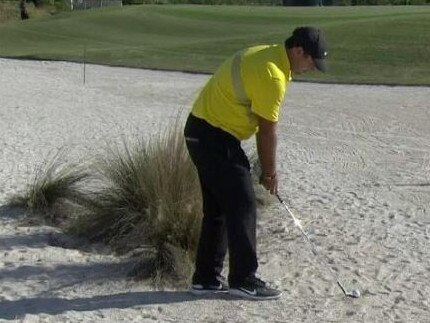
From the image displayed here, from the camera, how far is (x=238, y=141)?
20.1 feet

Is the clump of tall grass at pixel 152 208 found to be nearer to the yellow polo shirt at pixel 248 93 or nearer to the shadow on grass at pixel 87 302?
the shadow on grass at pixel 87 302

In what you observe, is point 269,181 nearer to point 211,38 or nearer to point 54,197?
point 54,197

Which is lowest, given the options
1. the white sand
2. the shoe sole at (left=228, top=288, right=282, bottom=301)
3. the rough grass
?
the white sand

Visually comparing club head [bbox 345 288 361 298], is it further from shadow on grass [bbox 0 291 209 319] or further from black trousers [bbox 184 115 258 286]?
shadow on grass [bbox 0 291 209 319]

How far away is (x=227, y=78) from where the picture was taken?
6.01m

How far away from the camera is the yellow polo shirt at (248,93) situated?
5832 mm

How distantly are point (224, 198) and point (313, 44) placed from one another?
1.07 metres

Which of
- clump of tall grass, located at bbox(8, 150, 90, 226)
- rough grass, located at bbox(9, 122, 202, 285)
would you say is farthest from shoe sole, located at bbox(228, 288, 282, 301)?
clump of tall grass, located at bbox(8, 150, 90, 226)

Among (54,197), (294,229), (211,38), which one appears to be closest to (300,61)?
(294,229)

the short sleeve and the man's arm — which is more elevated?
the short sleeve

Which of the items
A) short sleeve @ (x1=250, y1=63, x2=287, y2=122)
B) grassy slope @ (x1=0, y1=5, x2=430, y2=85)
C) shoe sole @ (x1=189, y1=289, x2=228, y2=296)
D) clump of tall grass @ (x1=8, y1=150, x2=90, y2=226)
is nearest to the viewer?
short sleeve @ (x1=250, y1=63, x2=287, y2=122)

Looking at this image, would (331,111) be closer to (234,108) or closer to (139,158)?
(139,158)

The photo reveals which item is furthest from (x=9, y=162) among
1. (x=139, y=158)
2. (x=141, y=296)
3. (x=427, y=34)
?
(x=427, y=34)

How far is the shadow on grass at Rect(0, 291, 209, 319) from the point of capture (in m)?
6.00
